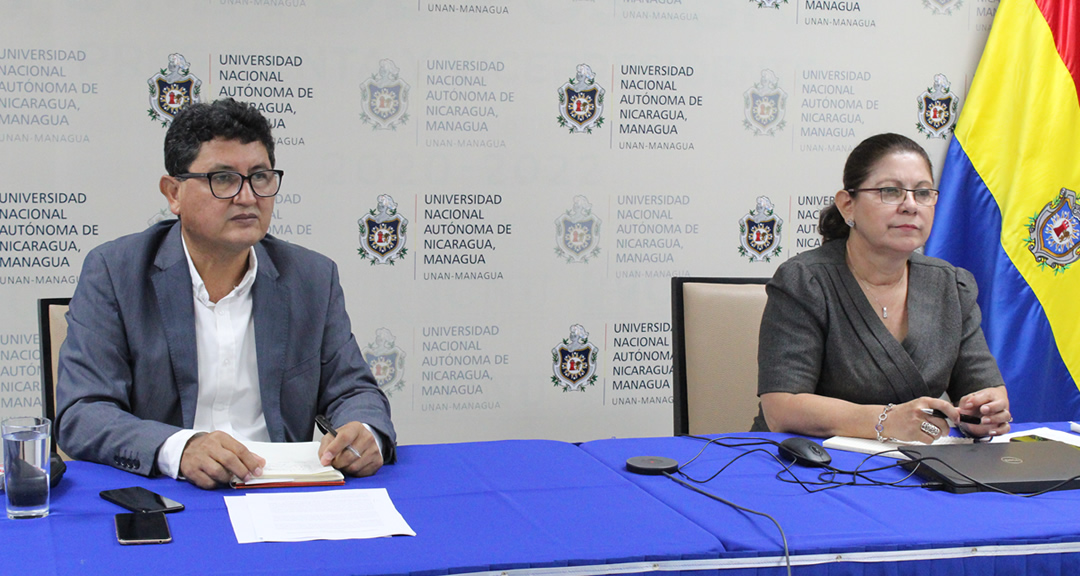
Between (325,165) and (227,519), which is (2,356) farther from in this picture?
(227,519)

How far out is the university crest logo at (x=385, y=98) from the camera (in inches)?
131

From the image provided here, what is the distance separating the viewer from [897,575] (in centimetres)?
135

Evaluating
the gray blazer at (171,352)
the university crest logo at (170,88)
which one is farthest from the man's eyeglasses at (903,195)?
the university crest logo at (170,88)

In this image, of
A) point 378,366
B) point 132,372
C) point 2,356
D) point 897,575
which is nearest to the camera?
point 897,575

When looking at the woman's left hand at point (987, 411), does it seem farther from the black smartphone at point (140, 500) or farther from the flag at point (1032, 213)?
the flag at point (1032, 213)

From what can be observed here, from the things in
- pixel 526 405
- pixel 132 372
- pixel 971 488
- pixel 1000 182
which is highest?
pixel 1000 182

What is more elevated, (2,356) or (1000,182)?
(1000,182)

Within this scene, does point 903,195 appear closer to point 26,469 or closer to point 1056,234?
point 1056,234

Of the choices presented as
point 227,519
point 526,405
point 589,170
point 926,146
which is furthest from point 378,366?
point 926,146

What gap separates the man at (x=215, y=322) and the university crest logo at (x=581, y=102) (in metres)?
1.60

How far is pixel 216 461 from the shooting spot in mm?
1526

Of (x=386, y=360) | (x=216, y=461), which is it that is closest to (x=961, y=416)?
(x=216, y=461)

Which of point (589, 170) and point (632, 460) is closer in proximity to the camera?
point (632, 460)

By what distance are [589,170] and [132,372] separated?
2003 mm
